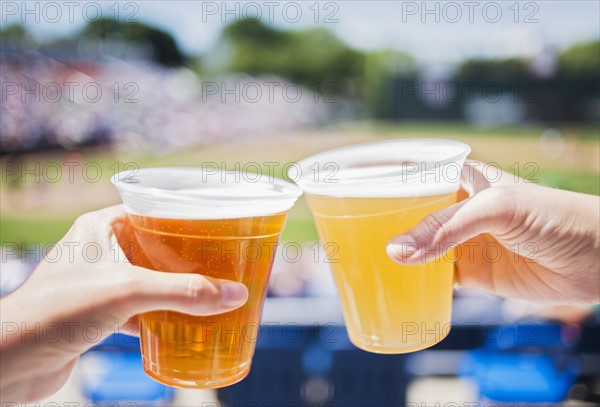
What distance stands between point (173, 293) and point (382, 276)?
29 cm

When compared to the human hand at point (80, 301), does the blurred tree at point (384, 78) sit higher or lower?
lower

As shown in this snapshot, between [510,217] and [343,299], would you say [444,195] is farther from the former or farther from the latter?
[343,299]

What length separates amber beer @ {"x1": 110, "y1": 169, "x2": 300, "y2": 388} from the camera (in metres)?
0.75

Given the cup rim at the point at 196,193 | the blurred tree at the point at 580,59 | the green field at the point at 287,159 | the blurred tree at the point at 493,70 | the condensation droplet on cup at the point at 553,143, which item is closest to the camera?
the cup rim at the point at 196,193

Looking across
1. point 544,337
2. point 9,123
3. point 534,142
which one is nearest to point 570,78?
point 534,142

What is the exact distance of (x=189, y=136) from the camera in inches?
556

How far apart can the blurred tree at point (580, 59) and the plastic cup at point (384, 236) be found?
1551 cm

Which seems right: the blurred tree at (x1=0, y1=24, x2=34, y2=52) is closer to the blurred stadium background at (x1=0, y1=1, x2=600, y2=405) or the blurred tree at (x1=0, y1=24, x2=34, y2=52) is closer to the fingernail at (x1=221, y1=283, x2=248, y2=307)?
the blurred stadium background at (x1=0, y1=1, x2=600, y2=405)

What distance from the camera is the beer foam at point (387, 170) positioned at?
0.78 m

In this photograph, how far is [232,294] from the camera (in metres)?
0.76

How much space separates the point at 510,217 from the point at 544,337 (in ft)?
8.79

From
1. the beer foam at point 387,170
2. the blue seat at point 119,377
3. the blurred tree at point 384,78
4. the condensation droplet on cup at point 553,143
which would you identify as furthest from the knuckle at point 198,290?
the condensation droplet on cup at point 553,143

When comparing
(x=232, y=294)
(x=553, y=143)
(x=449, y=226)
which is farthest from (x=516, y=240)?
(x=553, y=143)

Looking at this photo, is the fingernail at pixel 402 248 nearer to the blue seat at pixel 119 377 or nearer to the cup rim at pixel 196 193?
the cup rim at pixel 196 193
